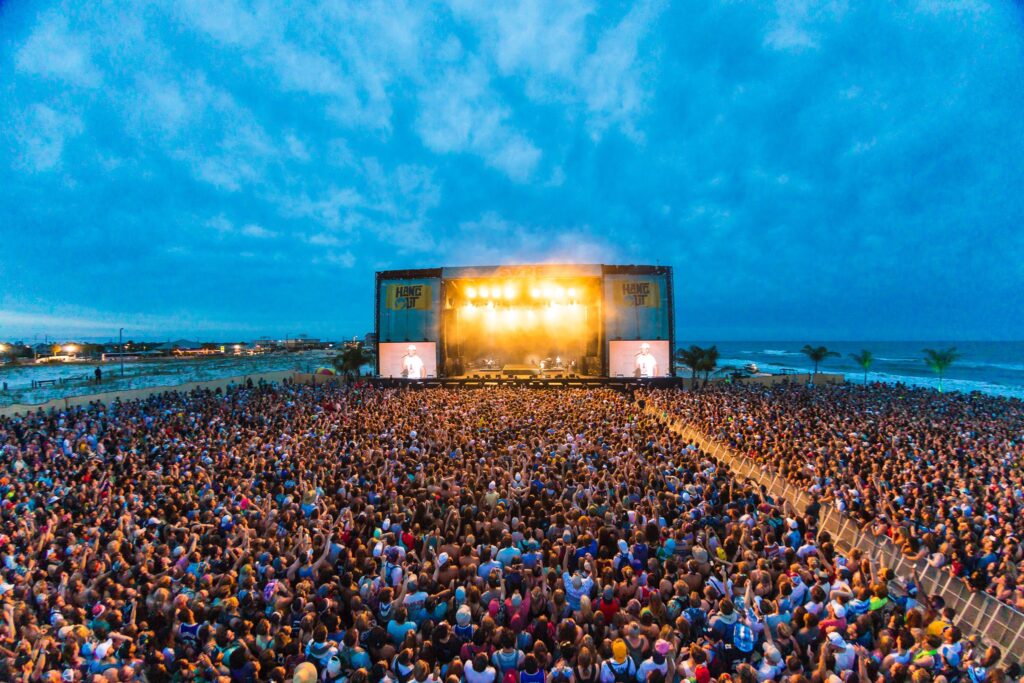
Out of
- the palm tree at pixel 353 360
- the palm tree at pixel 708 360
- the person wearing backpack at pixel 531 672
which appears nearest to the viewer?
the person wearing backpack at pixel 531 672

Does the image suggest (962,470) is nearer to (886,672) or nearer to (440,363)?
(886,672)

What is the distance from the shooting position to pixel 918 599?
18.9 ft

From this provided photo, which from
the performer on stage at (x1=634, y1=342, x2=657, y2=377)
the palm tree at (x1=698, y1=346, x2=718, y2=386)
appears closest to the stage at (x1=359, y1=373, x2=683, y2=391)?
the performer on stage at (x1=634, y1=342, x2=657, y2=377)

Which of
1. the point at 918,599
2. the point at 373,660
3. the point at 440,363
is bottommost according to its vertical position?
the point at 918,599

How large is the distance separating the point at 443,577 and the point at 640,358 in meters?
25.9

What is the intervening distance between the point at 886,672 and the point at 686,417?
1343cm

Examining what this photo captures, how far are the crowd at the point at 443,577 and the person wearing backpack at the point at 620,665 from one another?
0.06 feet

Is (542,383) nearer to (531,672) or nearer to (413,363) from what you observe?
(413,363)

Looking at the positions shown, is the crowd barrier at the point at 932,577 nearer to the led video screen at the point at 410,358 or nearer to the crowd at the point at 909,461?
the crowd at the point at 909,461

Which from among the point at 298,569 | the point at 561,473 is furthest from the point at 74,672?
the point at 561,473

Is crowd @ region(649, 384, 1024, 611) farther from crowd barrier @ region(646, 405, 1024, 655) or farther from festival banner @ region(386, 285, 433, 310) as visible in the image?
festival banner @ region(386, 285, 433, 310)

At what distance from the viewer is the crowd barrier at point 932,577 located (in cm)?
490

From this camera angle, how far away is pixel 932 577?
595cm

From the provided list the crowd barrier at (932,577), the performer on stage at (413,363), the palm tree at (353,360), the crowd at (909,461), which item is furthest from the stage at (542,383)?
the crowd barrier at (932,577)
